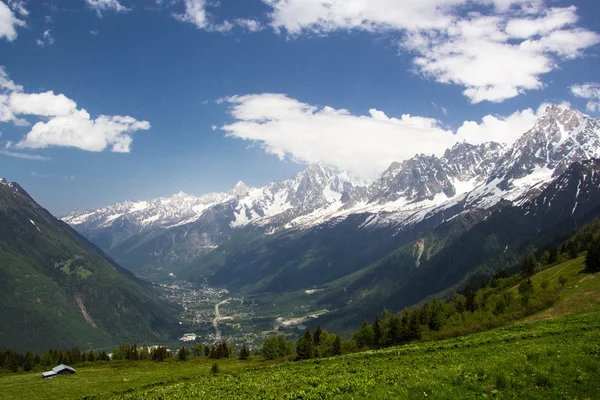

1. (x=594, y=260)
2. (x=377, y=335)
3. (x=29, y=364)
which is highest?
(x=594, y=260)

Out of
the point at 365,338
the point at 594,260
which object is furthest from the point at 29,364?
the point at 594,260

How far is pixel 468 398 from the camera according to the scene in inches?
754

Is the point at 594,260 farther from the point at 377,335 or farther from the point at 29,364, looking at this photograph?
the point at 29,364

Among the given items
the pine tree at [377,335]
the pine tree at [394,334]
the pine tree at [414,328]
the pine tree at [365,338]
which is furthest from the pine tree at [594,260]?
the pine tree at [365,338]

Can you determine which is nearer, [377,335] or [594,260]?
[594,260]

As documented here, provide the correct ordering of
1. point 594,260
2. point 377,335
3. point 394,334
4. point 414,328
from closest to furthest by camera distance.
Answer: point 414,328 < point 594,260 < point 394,334 < point 377,335

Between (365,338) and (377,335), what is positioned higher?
(377,335)

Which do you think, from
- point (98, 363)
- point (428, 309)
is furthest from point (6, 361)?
point (428, 309)

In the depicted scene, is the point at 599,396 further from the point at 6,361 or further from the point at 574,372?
the point at 6,361

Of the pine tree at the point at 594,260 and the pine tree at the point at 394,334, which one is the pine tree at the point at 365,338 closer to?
the pine tree at the point at 394,334

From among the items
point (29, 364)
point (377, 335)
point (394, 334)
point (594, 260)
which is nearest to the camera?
point (594, 260)

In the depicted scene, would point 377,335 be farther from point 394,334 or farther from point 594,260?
point 594,260

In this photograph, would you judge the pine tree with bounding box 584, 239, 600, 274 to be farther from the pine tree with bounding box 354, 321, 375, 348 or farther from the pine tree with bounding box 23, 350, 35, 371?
the pine tree with bounding box 23, 350, 35, 371

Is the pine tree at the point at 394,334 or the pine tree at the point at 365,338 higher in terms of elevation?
the pine tree at the point at 394,334
